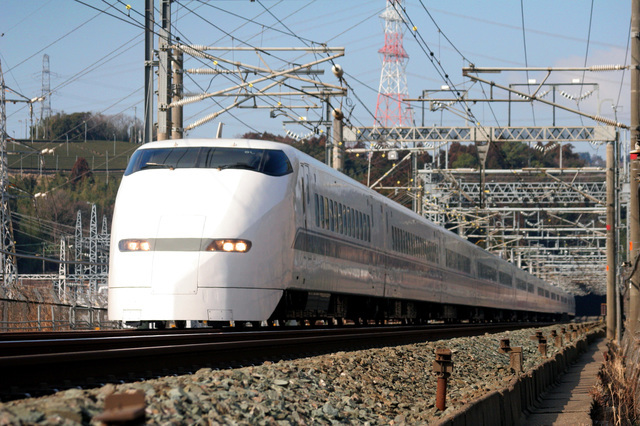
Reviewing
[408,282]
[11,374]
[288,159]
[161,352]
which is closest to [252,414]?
[11,374]

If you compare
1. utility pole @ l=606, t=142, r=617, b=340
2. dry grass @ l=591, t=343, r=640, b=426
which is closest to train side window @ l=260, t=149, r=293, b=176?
dry grass @ l=591, t=343, r=640, b=426

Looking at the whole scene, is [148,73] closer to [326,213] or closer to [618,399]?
[326,213]

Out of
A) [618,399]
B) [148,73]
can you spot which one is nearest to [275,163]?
[618,399]

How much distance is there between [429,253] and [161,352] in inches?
855

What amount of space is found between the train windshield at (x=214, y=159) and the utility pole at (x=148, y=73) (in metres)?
7.04

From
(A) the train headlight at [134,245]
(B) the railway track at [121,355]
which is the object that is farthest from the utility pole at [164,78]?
(B) the railway track at [121,355]

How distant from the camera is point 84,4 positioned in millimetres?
17984

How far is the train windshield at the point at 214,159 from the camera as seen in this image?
594 inches

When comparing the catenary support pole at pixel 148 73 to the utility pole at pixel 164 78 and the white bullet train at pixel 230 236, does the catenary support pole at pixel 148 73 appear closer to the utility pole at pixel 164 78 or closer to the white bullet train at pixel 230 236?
the utility pole at pixel 164 78

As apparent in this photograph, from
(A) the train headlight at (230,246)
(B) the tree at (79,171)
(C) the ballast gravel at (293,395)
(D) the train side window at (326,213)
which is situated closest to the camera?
(C) the ballast gravel at (293,395)

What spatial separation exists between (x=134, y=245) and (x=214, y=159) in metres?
2.04

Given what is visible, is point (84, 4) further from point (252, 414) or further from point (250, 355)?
point (252, 414)

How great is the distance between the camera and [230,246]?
13.9 m

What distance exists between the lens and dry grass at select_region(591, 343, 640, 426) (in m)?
12.3
